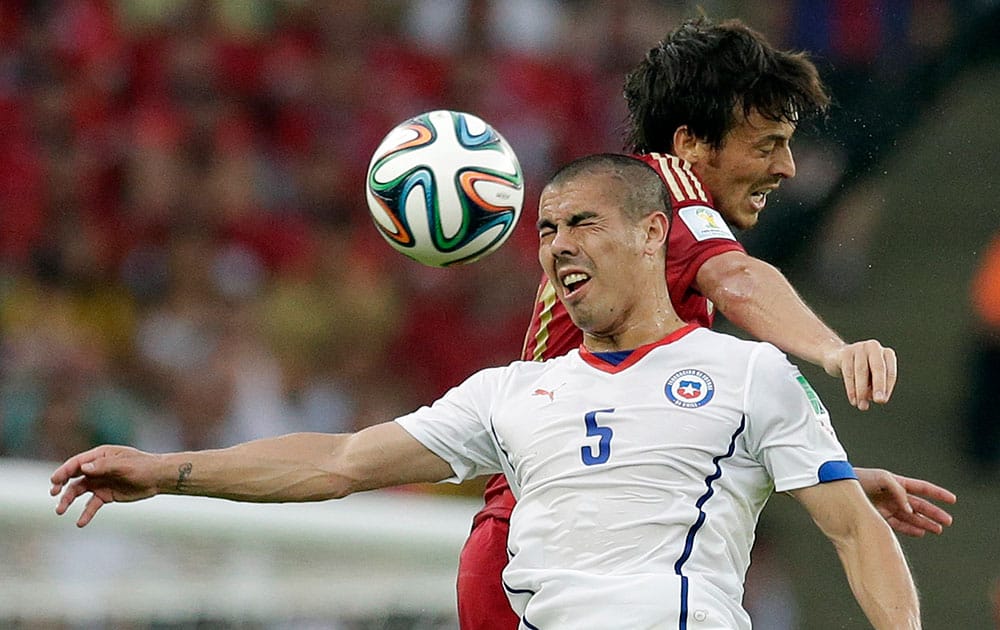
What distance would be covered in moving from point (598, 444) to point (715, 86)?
44.8 inches

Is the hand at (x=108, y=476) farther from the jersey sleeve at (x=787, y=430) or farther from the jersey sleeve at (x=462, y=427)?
the jersey sleeve at (x=787, y=430)

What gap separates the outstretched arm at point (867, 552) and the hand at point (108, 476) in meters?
1.46

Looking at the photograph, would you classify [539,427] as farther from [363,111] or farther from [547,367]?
[363,111]

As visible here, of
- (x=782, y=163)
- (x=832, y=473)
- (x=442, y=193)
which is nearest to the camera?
(x=832, y=473)

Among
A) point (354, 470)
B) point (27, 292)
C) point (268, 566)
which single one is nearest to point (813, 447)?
point (354, 470)

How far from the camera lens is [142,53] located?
988 cm

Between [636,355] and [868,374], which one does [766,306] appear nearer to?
[636,355]

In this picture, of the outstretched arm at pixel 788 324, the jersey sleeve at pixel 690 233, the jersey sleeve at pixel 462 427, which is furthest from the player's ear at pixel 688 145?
the jersey sleeve at pixel 462 427

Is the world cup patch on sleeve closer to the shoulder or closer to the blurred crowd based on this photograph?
the shoulder

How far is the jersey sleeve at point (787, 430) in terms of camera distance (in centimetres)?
373

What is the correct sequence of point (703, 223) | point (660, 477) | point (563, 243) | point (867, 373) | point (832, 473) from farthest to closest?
point (703, 223)
point (563, 243)
point (660, 477)
point (832, 473)
point (867, 373)

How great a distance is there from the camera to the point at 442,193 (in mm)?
4797

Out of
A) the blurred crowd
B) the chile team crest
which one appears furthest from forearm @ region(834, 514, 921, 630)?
the blurred crowd

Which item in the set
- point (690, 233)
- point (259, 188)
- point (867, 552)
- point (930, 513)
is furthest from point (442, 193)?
point (259, 188)
